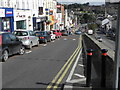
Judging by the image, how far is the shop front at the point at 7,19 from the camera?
29850 millimetres

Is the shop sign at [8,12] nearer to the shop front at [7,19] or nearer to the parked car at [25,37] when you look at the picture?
the shop front at [7,19]

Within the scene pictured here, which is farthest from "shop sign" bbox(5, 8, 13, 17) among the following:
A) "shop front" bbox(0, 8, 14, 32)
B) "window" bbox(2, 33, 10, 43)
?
"window" bbox(2, 33, 10, 43)

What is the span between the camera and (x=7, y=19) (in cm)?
3256

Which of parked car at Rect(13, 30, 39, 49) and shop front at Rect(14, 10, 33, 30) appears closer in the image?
parked car at Rect(13, 30, 39, 49)

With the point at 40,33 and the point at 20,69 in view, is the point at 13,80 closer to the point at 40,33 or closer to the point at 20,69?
the point at 20,69

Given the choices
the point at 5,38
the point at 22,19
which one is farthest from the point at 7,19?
the point at 5,38

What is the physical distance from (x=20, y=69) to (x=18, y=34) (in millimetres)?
9508

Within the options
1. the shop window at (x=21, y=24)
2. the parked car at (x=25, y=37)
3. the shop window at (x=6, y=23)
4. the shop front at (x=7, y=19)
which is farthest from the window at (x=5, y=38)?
the shop window at (x=21, y=24)

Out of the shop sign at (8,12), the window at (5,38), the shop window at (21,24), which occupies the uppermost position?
the shop sign at (8,12)

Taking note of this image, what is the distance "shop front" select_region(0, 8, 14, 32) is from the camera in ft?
97.9

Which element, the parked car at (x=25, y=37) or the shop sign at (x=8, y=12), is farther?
the shop sign at (x=8, y=12)

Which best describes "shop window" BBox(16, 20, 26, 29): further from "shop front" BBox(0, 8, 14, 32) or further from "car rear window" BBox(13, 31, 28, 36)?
"car rear window" BBox(13, 31, 28, 36)

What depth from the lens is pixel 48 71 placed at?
10688 millimetres

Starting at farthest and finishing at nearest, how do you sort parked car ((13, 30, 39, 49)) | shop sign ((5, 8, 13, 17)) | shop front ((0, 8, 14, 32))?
shop sign ((5, 8, 13, 17)), shop front ((0, 8, 14, 32)), parked car ((13, 30, 39, 49))
